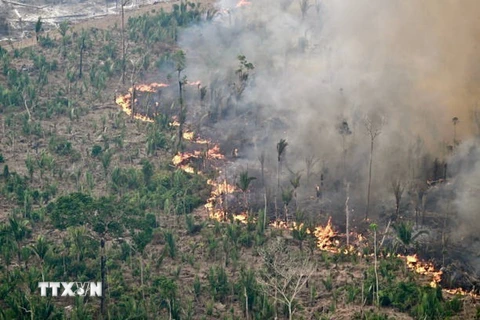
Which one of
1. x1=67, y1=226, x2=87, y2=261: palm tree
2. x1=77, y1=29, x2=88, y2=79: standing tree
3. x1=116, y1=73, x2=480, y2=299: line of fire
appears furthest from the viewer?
x1=77, y1=29, x2=88, y2=79: standing tree

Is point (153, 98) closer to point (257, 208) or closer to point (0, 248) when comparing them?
point (257, 208)

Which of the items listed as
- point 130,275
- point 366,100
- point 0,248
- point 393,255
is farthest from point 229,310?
point 366,100

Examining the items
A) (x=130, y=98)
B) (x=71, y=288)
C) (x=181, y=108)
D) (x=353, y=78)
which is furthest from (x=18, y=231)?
(x=353, y=78)

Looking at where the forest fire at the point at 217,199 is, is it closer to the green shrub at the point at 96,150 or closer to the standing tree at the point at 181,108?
the standing tree at the point at 181,108

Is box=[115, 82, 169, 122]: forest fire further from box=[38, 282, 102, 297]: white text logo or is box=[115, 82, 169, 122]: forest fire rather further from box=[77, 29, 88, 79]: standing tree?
box=[38, 282, 102, 297]: white text logo

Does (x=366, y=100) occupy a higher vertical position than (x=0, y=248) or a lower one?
higher

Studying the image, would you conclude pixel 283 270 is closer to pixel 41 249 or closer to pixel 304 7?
pixel 41 249

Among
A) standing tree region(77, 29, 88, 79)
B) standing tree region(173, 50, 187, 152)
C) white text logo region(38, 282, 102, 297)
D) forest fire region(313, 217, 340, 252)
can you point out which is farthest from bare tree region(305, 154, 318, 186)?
standing tree region(77, 29, 88, 79)
